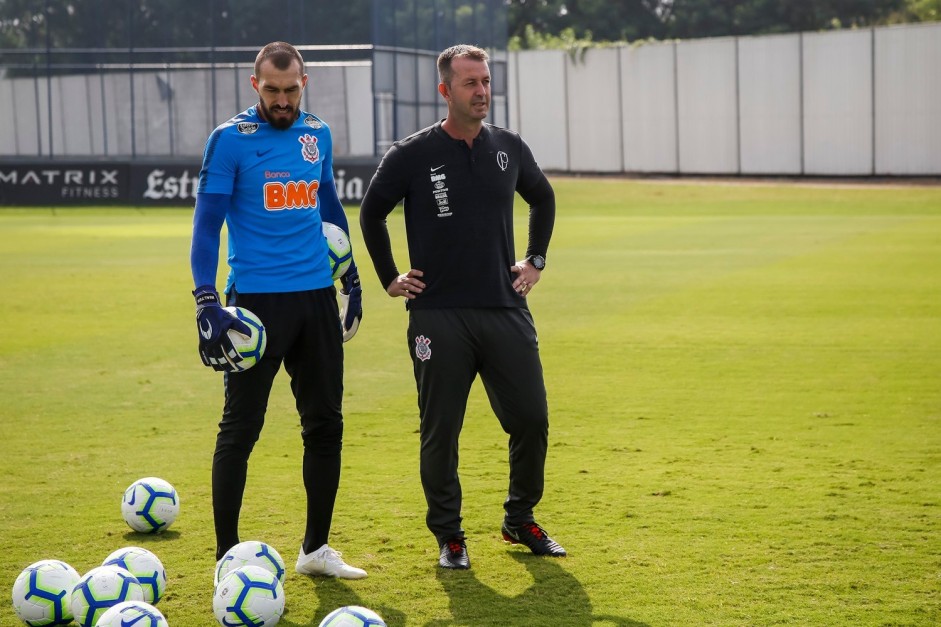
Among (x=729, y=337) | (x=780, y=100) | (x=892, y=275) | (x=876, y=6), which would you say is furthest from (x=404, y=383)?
(x=876, y=6)

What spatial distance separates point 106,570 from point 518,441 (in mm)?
1950

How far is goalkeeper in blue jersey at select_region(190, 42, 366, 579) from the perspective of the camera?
548cm

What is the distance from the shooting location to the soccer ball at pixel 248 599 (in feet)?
16.3

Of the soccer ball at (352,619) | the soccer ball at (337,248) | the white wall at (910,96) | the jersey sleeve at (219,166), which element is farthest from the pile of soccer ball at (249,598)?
the white wall at (910,96)

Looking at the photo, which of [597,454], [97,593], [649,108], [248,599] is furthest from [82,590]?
[649,108]

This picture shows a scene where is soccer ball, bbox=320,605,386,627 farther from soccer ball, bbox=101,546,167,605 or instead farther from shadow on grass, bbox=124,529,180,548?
shadow on grass, bbox=124,529,180,548

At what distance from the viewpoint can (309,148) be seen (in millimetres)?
5699

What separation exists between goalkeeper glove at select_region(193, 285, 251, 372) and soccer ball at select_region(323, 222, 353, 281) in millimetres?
659

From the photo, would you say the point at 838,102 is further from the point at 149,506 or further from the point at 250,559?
the point at 250,559

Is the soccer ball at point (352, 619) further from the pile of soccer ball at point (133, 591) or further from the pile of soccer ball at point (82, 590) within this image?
the pile of soccer ball at point (82, 590)

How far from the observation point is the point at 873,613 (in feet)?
16.9

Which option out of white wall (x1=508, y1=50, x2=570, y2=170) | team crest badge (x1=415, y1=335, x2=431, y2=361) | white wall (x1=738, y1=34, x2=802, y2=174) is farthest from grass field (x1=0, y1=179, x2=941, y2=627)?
Result: white wall (x1=508, y1=50, x2=570, y2=170)

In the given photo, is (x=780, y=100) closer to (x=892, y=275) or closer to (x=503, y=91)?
(x=503, y=91)

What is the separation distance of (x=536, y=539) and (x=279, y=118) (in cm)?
224
